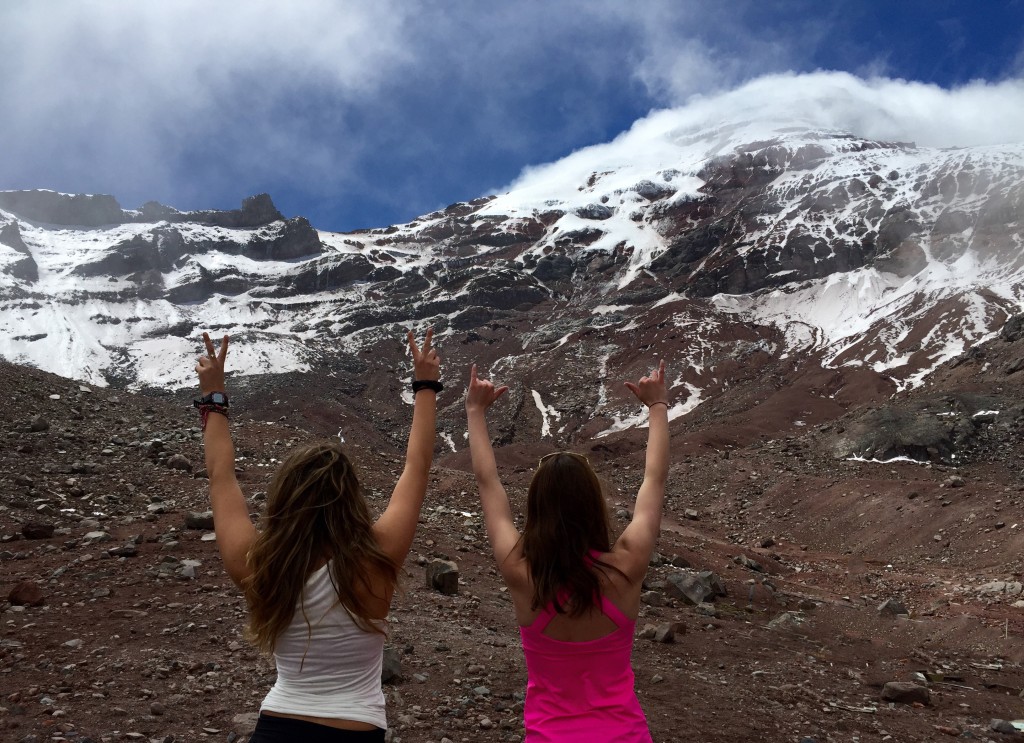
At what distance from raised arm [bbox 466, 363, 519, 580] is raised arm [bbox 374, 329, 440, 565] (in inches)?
7.6

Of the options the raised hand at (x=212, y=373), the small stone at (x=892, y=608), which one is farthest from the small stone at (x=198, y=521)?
the small stone at (x=892, y=608)

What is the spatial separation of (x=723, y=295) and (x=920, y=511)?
84616 millimetres

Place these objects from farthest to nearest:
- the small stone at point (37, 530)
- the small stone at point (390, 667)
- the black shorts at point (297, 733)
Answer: the small stone at point (37, 530) → the small stone at point (390, 667) → the black shorts at point (297, 733)

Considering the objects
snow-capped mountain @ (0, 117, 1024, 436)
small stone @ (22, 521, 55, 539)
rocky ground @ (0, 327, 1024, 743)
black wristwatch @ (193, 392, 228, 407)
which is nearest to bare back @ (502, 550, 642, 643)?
black wristwatch @ (193, 392, 228, 407)

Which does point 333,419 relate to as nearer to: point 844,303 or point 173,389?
point 173,389

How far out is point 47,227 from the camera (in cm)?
18400

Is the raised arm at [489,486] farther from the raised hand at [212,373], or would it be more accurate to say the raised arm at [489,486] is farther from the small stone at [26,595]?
the small stone at [26,595]

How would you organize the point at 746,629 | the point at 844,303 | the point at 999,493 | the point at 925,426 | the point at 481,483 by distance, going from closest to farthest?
the point at 481,483 < the point at 746,629 < the point at 999,493 < the point at 925,426 < the point at 844,303

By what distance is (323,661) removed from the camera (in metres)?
2.73

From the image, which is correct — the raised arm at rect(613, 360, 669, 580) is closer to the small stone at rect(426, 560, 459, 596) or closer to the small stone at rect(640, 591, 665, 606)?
the small stone at rect(426, 560, 459, 596)

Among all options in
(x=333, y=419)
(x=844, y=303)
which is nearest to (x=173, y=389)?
(x=333, y=419)

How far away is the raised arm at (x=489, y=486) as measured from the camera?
125 inches

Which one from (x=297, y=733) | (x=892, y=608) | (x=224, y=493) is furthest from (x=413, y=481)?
(x=892, y=608)

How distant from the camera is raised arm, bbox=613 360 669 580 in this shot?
3.01 meters
